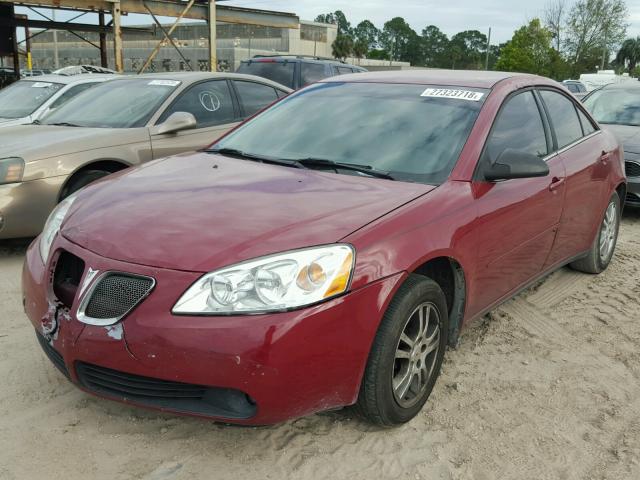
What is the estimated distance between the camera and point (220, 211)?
104 inches

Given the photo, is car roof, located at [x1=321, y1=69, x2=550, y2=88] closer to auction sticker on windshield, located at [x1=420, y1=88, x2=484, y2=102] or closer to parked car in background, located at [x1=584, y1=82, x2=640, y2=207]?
auction sticker on windshield, located at [x1=420, y1=88, x2=484, y2=102]

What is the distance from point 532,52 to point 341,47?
22.6m

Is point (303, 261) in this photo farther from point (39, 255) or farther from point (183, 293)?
point (39, 255)

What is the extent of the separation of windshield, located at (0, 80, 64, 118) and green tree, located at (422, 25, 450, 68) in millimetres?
104593

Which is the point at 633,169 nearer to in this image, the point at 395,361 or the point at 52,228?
the point at 395,361

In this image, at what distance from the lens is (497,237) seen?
325 cm

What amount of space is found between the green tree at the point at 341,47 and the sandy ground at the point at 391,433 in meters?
69.2

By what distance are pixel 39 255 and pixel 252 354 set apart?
4.18ft

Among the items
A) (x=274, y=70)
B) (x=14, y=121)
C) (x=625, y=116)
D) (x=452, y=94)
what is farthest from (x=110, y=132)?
(x=274, y=70)

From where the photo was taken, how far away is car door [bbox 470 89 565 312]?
318 cm

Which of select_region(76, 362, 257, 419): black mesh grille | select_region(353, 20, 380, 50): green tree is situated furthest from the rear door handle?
select_region(353, 20, 380, 50): green tree

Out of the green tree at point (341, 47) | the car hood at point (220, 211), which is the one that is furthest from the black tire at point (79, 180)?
the green tree at point (341, 47)

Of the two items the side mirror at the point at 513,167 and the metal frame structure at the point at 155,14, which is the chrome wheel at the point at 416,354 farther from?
the metal frame structure at the point at 155,14

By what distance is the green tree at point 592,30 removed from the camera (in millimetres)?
59031
